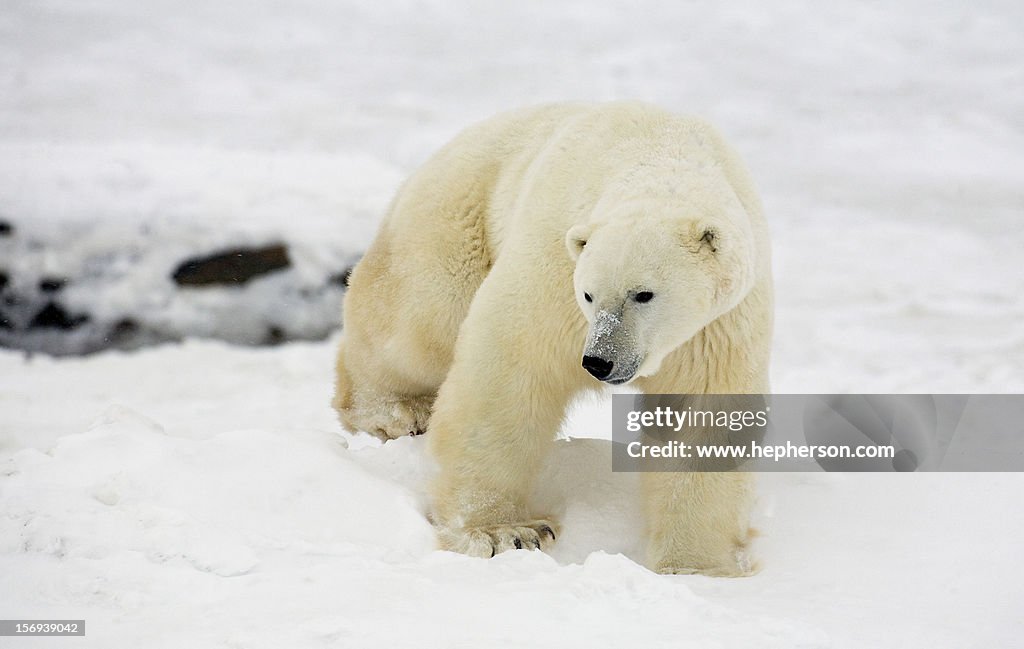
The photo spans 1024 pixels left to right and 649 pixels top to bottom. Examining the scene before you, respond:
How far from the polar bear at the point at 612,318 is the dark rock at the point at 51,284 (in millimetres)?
3597

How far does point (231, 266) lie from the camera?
22.6ft

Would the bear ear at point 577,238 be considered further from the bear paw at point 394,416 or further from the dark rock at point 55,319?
the dark rock at point 55,319

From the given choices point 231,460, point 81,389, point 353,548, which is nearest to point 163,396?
point 81,389

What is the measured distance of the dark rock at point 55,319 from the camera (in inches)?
254

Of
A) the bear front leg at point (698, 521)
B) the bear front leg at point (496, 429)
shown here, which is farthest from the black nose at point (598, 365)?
the bear front leg at point (698, 521)

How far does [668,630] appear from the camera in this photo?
252 centimetres

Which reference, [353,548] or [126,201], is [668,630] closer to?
[353,548]

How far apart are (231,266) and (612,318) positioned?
4.46m

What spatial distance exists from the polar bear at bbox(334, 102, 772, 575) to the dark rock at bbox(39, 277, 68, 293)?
3.60 metres

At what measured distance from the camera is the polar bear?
3049 millimetres

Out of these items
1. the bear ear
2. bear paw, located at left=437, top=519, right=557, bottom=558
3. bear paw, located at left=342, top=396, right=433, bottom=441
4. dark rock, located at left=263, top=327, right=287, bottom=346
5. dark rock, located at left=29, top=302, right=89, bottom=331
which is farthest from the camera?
dark rock, located at left=263, top=327, right=287, bottom=346

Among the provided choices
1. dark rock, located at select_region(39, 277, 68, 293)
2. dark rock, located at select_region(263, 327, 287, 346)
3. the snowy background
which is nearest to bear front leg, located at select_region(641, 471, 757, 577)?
the snowy background

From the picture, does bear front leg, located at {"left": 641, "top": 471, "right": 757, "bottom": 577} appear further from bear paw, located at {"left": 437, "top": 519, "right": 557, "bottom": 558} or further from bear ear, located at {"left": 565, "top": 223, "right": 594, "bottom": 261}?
bear ear, located at {"left": 565, "top": 223, "right": 594, "bottom": 261}

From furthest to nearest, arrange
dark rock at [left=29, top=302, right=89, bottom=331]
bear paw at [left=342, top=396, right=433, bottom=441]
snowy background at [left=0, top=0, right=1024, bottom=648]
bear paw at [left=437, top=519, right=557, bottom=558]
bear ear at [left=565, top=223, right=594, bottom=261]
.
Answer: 1. dark rock at [left=29, top=302, right=89, bottom=331]
2. bear paw at [left=342, top=396, right=433, bottom=441]
3. bear paw at [left=437, top=519, right=557, bottom=558]
4. bear ear at [left=565, top=223, right=594, bottom=261]
5. snowy background at [left=0, top=0, right=1024, bottom=648]
